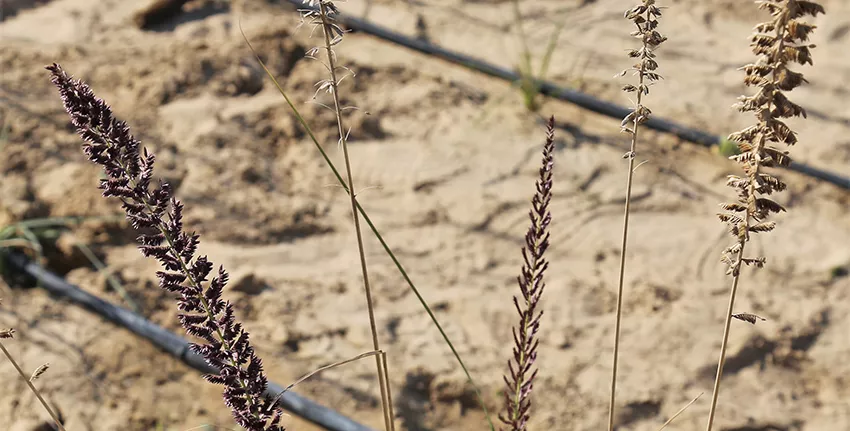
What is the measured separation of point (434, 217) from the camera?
359 centimetres

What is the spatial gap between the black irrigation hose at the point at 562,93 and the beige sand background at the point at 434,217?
59 mm

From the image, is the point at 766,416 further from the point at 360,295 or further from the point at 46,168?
the point at 46,168

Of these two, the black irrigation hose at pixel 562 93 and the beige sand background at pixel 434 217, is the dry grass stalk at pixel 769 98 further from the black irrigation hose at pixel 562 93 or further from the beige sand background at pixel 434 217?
the black irrigation hose at pixel 562 93

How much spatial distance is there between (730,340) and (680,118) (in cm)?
156

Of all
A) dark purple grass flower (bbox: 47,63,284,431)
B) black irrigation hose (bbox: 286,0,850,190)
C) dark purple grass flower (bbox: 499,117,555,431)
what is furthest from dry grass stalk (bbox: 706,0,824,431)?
black irrigation hose (bbox: 286,0,850,190)

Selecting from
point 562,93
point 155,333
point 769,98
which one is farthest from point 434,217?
point 769,98

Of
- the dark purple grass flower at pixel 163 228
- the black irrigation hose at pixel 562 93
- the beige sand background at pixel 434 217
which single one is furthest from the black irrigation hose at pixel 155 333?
the black irrigation hose at pixel 562 93

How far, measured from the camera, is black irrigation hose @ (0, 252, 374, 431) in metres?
2.68

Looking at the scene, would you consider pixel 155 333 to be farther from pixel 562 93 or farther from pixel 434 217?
pixel 562 93

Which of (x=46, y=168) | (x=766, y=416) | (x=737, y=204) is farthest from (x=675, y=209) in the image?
(x=46, y=168)

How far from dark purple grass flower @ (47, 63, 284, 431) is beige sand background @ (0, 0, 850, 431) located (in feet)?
5.38

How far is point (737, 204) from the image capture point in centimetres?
122

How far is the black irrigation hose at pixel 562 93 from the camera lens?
378cm

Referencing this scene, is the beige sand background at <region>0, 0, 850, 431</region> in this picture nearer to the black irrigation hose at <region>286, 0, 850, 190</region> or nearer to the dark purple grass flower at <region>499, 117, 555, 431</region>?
the black irrigation hose at <region>286, 0, 850, 190</region>
